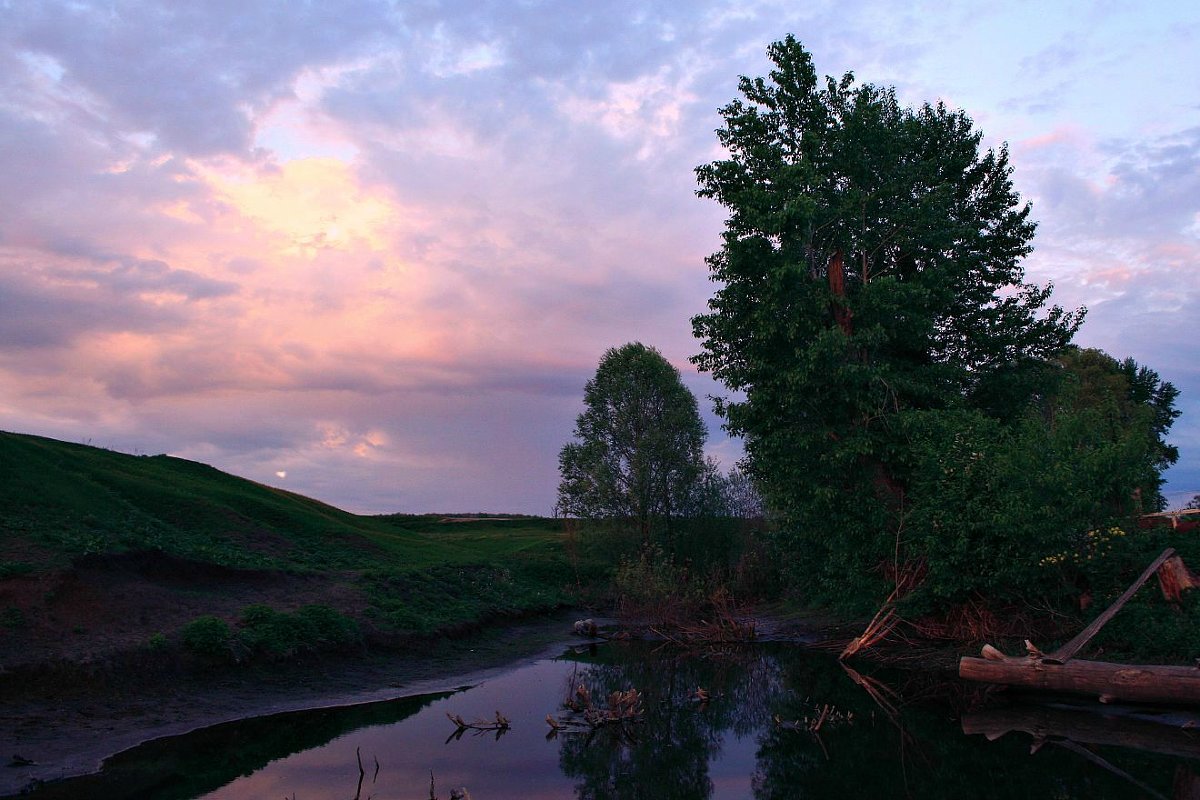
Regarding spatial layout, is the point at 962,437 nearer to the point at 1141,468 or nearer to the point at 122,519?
the point at 1141,468

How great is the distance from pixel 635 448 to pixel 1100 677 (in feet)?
104

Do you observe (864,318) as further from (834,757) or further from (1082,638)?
(834,757)

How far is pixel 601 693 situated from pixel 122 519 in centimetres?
1855

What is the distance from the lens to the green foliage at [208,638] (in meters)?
18.8

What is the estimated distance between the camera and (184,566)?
2356 centimetres

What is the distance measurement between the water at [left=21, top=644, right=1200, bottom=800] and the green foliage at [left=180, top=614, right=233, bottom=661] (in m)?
3.54

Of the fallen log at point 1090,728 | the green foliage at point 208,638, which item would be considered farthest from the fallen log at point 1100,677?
the green foliage at point 208,638

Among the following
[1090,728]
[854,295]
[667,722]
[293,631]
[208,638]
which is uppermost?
[854,295]

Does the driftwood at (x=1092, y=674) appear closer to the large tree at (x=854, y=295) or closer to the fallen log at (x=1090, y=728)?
the fallen log at (x=1090, y=728)

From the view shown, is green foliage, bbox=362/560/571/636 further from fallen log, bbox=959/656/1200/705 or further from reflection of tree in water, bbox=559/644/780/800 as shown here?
fallen log, bbox=959/656/1200/705

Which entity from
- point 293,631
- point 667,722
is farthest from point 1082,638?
point 293,631

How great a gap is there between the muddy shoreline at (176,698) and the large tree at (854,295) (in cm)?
1230

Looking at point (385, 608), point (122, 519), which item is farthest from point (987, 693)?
point (122, 519)

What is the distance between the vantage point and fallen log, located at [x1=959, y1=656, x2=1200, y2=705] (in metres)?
15.0
